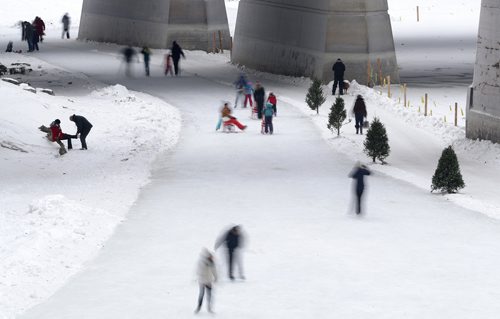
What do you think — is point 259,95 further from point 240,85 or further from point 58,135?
point 58,135

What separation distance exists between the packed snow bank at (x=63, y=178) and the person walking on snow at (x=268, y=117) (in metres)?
3.09

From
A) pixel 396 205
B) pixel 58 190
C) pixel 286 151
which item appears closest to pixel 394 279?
pixel 396 205

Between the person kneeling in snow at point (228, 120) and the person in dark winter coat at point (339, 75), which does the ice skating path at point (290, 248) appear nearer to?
the person kneeling in snow at point (228, 120)

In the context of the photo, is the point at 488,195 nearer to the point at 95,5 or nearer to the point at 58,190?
the point at 58,190

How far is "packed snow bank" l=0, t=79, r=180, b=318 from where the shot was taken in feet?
66.2

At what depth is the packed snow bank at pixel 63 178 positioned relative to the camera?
66.2ft

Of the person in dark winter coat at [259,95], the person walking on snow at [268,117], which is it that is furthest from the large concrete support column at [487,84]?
the person in dark winter coat at [259,95]

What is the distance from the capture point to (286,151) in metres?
33.8

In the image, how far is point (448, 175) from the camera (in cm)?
2723

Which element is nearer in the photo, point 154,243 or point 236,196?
point 154,243

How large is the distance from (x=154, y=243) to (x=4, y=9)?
78165mm

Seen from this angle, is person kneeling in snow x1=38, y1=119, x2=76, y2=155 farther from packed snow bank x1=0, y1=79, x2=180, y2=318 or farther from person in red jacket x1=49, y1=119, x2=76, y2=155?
packed snow bank x1=0, y1=79, x2=180, y2=318

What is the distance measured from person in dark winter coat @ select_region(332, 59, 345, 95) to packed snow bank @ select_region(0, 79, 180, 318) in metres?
6.96

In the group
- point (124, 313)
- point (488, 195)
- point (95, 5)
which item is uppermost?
point (95, 5)
